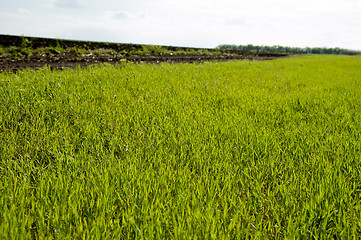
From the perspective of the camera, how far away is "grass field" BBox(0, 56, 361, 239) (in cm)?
150

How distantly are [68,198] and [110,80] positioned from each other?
4380mm

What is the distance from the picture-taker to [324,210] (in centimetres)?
161

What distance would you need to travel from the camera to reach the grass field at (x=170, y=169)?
4.91 feet

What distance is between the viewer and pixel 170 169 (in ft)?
7.23

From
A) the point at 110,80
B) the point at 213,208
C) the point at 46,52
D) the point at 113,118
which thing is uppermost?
the point at 46,52

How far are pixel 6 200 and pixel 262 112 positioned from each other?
360 cm

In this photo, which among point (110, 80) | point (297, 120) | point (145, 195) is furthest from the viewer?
point (110, 80)

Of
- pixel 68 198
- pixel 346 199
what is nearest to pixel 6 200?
pixel 68 198

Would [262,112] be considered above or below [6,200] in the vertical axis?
above

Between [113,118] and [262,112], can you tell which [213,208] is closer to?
[113,118]

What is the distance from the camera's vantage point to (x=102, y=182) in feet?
6.03

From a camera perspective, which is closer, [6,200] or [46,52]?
[6,200]

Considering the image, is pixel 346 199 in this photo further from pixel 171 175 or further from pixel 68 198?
pixel 68 198

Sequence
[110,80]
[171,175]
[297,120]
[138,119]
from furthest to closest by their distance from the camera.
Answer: [110,80] < [297,120] < [138,119] < [171,175]
